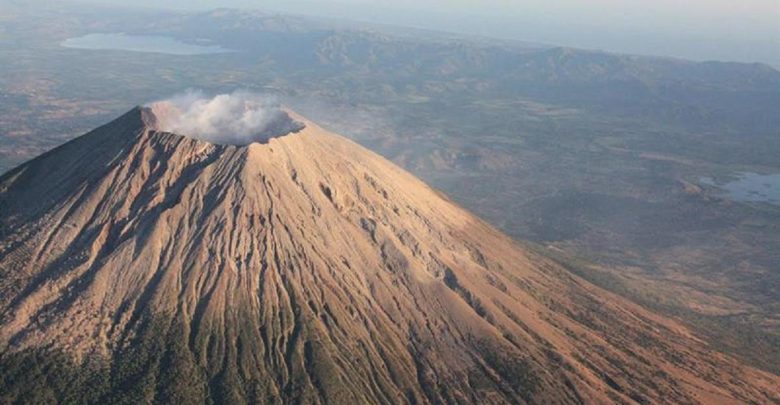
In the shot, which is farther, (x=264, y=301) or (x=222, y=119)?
(x=222, y=119)

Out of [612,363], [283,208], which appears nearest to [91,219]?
[283,208]

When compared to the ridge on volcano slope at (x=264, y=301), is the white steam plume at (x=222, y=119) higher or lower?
higher

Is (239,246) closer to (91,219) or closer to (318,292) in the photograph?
(318,292)

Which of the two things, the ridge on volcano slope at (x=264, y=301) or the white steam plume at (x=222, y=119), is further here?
the white steam plume at (x=222, y=119)

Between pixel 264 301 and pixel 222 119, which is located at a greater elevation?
pixel 222 119

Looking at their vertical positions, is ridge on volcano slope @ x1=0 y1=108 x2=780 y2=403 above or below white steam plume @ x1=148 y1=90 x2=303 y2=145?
below
